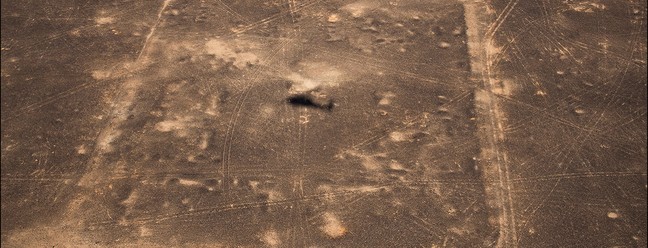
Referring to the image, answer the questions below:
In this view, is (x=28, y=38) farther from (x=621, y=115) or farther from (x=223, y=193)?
(x=621, y=115)

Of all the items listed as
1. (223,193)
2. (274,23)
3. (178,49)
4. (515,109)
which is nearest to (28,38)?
(178,49)

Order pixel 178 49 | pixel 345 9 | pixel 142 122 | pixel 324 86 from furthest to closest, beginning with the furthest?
1. pixel 345 9
2. pixel 178 49
3. pixel 324 86
4. pixel 142 122

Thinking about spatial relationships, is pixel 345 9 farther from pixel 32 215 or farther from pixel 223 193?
pixel 32 215

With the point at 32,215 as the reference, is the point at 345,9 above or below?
above

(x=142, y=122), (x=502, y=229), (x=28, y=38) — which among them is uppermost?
(x=28, y=38)

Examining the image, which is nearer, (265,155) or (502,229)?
(502,229)

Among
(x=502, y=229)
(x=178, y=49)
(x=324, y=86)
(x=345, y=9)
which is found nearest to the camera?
(x=502, y=229)
